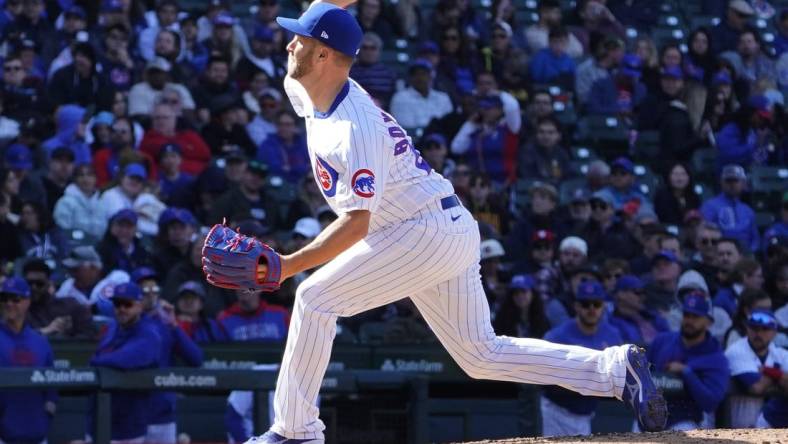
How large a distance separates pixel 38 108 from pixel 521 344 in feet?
20.5

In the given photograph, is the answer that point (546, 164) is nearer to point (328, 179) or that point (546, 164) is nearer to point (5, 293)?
point (5, 293)

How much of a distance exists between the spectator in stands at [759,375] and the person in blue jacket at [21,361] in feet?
11.7

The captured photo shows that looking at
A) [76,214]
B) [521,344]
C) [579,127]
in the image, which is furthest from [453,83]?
[521,344]

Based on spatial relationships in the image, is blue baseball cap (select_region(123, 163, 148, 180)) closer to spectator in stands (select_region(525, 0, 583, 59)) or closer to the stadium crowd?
the stadium crowd

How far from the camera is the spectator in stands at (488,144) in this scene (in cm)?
1106

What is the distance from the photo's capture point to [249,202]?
32.5 ft

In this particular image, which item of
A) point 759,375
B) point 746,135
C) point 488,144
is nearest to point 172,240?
point 488,144

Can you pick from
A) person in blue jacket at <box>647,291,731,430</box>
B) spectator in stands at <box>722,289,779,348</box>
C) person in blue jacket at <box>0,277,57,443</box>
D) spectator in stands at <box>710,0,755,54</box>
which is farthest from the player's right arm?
spectator in stands at <box>710,0,755,54</box>

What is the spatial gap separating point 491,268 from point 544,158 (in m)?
2.24

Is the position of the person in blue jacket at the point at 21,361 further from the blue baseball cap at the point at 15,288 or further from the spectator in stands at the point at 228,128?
the spectator in stands at the point at 228,128

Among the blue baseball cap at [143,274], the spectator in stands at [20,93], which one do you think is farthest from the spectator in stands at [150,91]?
the blue baseball cap at [143,274]

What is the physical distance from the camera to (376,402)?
782 centimetres

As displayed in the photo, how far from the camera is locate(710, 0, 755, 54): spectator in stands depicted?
13.2 metres

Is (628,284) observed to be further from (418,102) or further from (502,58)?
(502,58)
